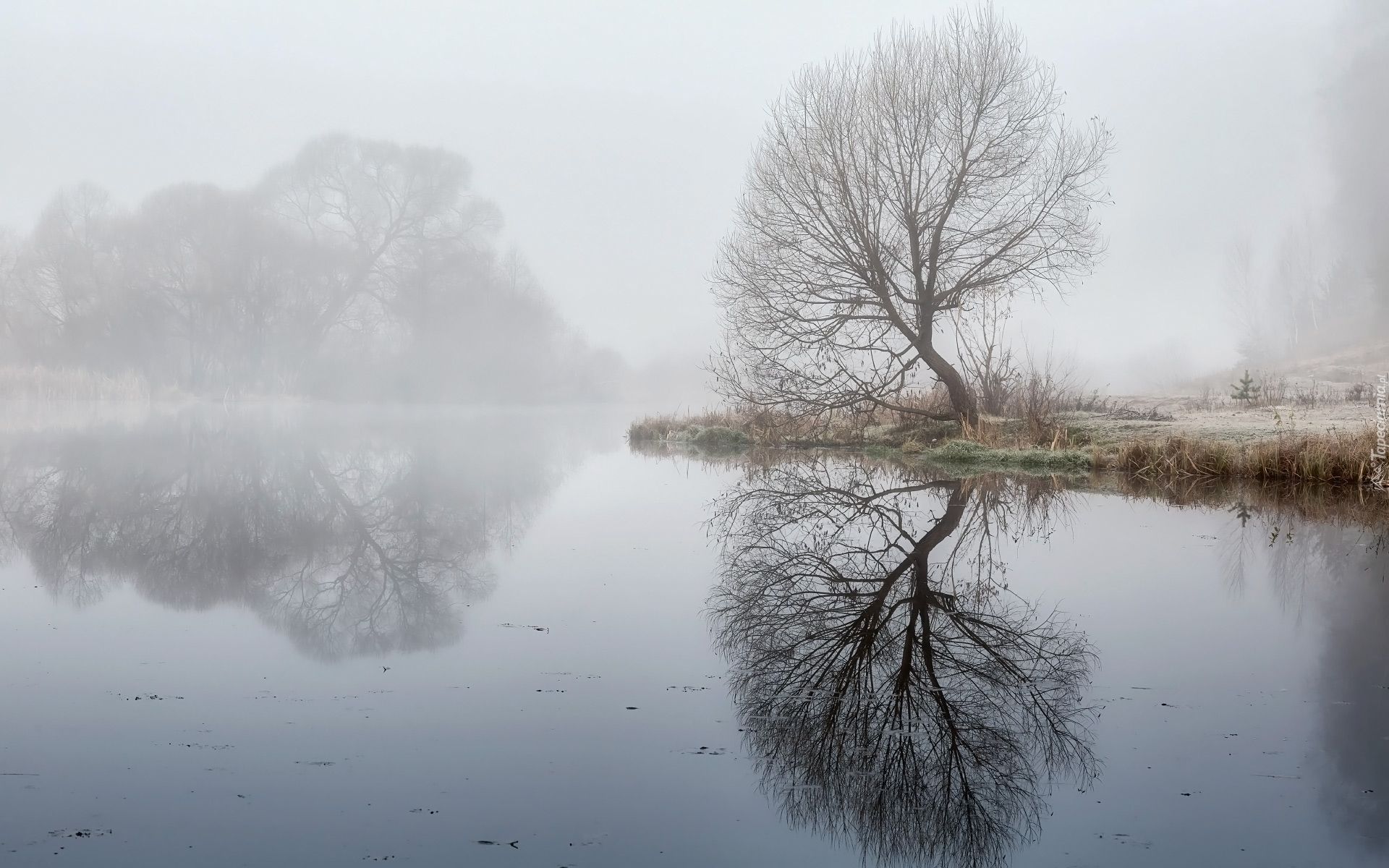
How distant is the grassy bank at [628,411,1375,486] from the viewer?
9.38m

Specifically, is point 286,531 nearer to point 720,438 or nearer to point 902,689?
point 902,689

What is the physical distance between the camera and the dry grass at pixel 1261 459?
9156 millimetres

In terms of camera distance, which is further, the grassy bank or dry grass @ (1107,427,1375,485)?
the grassy bank

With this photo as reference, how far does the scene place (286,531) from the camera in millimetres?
6281

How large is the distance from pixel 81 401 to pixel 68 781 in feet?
119

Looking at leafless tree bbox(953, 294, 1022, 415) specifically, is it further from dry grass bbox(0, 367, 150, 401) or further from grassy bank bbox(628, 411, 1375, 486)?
dry grass bbox(0, 367, 150, 401)

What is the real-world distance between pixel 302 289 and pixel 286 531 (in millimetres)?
34967

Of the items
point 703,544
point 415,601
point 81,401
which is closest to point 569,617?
point 415,601

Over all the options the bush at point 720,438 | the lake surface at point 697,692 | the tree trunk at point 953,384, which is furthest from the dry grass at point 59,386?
the lake surface at point 697,692

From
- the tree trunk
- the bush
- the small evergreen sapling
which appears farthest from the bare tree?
the small evergreen sapling

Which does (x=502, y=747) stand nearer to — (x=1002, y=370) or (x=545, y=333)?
(x=1002, y=370)

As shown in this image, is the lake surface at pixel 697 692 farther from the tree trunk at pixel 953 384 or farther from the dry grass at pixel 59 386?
the dry grass at pixel 59 386

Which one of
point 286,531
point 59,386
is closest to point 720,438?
point 286,531

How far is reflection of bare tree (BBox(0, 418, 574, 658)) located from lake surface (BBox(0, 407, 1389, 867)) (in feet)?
0.14
